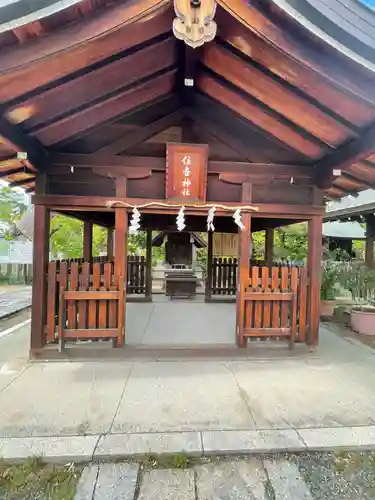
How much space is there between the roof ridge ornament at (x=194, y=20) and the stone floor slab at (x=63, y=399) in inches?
129

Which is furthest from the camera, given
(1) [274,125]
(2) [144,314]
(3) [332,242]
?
(3) [332,242]

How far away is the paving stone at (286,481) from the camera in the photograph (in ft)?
6.15

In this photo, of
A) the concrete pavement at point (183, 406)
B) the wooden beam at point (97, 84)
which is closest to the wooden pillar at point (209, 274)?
the concrete pavement at point (183, 406)

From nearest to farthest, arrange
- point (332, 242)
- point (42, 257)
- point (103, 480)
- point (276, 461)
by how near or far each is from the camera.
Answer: point (103, 480), point (276, 461), point (42, 257), point (332, 242)

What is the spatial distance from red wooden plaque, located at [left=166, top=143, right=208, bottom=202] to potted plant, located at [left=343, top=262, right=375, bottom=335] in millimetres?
4259

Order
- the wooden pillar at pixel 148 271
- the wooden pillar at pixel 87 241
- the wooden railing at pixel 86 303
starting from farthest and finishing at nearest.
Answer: the wooden pillar at pixel 148 271 → the wooden pillar at pixel 87 241 → the wooden railing at pixel 86 303

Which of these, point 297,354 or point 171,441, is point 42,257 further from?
point 297,354

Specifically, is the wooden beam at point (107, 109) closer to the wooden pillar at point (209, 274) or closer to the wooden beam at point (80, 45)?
the wooden beam at point (80, 45)

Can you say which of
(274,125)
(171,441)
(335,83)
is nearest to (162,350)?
(171,441)

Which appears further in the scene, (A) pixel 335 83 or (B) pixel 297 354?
(B) pixel 297 354

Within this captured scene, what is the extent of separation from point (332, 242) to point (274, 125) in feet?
38.5

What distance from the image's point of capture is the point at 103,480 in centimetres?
196

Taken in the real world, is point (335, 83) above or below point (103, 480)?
above

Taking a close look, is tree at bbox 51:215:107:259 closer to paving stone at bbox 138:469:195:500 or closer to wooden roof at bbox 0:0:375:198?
wooden roof at bbox 0:0:375:198
